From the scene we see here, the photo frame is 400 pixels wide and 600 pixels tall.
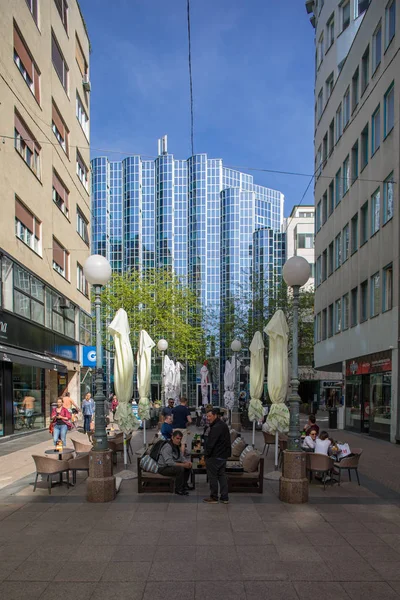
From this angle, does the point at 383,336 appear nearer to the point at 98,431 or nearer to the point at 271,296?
the point at 98,431

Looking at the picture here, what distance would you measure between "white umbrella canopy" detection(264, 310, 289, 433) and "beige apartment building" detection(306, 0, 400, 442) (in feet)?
27.2

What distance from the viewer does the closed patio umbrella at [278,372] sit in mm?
11000

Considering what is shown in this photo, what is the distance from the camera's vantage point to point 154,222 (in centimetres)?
8294

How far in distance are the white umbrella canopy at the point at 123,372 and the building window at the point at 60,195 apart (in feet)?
51.8

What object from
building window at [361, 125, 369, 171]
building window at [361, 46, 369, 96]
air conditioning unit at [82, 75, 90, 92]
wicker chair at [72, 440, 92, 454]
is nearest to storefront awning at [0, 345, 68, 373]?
wicker chair at [72, 440, 92, 454]

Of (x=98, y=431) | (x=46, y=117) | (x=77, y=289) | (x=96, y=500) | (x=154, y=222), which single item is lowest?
(x=96, y=500)

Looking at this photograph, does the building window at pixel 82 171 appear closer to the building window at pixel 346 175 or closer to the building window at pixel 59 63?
the building window at pixel 59 63

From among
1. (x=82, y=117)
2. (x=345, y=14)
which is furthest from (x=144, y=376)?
(x=345, y=14)

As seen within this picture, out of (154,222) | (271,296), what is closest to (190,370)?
(154,222)

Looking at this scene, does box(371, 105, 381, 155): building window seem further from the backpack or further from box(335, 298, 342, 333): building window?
the backpack

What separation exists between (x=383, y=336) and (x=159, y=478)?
42.8 ft

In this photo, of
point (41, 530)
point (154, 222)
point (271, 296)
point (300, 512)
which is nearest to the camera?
point (41, 530)

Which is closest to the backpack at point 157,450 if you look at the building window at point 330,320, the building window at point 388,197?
the building window at point 388,197

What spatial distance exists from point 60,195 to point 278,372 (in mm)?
18910
